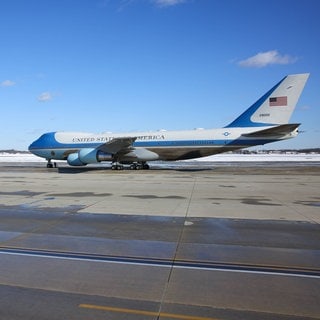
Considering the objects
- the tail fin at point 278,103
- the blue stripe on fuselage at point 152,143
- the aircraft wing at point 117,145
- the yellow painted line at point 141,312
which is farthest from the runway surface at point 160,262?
the aircraft wing at point 117,145

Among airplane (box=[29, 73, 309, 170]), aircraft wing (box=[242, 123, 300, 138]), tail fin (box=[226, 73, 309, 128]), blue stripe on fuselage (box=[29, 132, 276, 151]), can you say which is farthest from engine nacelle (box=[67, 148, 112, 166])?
tail fin (box=[226, 73, 309, 128])

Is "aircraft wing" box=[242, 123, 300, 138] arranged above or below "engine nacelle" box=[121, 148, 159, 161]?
above

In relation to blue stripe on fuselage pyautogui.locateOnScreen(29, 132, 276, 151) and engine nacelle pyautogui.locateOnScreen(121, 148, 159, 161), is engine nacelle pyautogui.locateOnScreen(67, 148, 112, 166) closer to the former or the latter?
engine nacelle pyautogui.locateOnScreen(121, 148, 159, 161)

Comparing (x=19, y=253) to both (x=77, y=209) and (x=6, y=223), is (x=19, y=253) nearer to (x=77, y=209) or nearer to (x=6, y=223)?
(x=6, y=223)

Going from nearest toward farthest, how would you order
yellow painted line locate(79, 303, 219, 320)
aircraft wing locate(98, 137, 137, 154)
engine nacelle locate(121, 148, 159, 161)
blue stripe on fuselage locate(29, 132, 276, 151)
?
yellow painted line locate(79, 303, 219, 320) → blue stripe on fuselage locate(29, 132, 276, 151) → aircraft wing locate(98, 137, 137, 154) → engine nacelle locate(121, 148, 159, 161)

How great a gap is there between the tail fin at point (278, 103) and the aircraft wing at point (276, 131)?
59.5 inches

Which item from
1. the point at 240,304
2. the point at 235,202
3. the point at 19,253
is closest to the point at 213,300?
the point at 240,304

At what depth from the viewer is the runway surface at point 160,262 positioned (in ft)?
14.7

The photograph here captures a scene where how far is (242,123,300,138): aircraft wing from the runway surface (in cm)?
1823

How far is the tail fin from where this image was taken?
104ft

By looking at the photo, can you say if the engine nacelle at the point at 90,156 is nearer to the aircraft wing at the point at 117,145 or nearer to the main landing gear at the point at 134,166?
the aircraft wing at the point at 117,145

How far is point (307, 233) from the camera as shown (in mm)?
8555

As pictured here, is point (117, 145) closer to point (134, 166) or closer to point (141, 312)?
point (134, 166)

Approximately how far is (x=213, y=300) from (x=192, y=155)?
3083 cm
